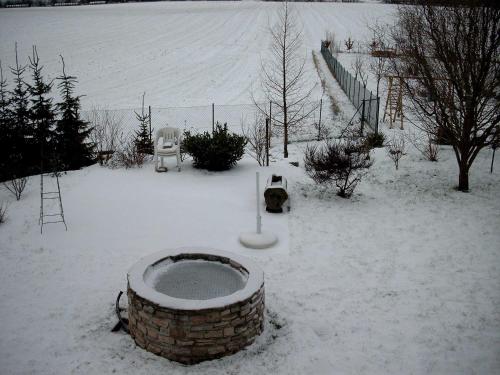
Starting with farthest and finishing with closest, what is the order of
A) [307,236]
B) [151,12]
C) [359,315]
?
1. [151,12]
2. [307,236]
3. [359,315]

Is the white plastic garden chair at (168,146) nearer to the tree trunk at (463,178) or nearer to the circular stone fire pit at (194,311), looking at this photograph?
the circular stone fire pit at (194,311)

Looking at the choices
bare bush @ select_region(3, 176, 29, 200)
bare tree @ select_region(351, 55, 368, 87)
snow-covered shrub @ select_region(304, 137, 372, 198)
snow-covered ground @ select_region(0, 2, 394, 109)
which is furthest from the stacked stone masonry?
bare tree @ select_region(351, 55, 368, 87)

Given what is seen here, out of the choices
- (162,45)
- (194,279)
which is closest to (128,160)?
(194,279)

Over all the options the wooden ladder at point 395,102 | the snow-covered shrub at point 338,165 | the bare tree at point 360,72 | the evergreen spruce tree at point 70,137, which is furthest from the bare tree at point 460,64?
the bare tree at point 360,72

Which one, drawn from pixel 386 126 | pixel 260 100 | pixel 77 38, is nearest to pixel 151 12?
pixel 77 38

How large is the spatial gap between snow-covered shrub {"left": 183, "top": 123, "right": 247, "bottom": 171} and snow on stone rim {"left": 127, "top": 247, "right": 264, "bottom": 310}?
5.22 m

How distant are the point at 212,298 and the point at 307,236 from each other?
3.37 meters

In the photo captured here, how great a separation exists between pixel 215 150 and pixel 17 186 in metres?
4.84

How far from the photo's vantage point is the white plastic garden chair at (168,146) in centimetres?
1118

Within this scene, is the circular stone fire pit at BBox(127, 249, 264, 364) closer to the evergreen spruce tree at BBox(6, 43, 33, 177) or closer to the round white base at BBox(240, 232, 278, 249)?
the round white base at BBox(240, 232, 278, 249)

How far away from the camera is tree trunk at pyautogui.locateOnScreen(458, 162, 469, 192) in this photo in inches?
393

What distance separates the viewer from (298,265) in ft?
23.4

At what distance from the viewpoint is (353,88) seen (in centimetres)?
2255

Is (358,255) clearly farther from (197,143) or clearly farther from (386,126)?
(386,126)
